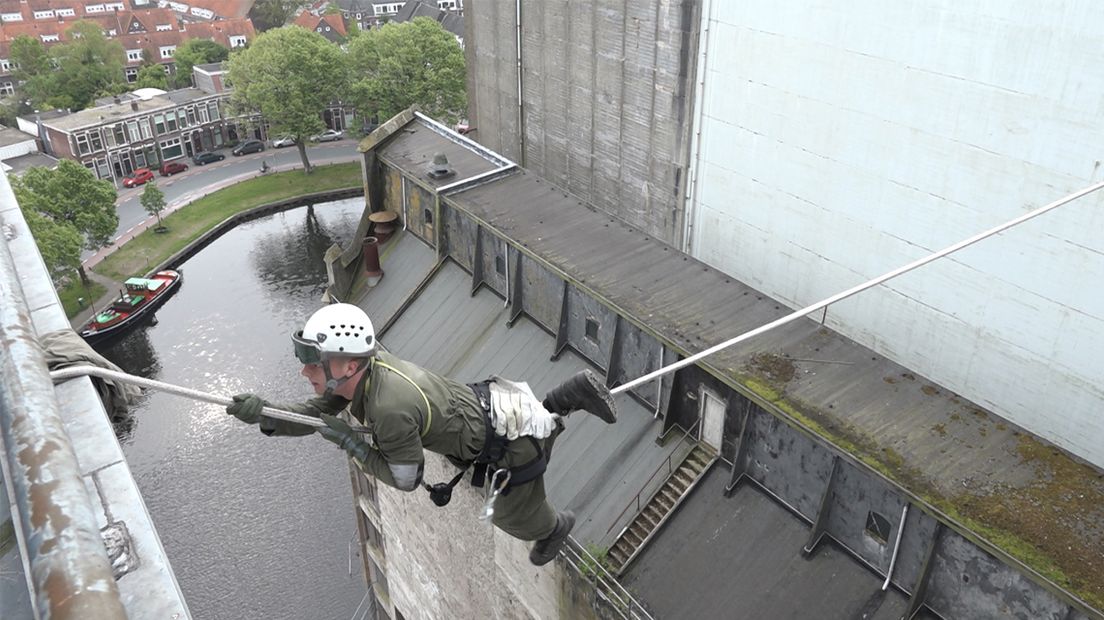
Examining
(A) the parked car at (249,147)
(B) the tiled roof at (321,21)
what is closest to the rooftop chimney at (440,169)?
(A) the parked car at (249,147)

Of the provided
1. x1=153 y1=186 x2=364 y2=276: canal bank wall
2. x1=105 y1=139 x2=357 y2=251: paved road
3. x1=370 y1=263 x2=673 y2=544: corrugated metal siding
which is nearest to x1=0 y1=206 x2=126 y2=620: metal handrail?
x1=370 y1=263 x2=673 y2=544: corrugated metal siding

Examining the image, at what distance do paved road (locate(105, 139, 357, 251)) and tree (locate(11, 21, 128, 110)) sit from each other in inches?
683

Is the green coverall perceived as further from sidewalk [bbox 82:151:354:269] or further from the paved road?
the paved road

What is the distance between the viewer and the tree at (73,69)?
83.7 meters

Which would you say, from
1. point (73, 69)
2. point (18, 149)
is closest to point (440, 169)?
point (18, 149)

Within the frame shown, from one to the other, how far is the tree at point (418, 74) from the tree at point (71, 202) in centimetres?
2110

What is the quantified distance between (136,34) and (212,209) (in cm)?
4299

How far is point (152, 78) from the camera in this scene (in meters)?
85.9

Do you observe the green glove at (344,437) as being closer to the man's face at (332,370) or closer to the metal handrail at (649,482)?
the man's face at (332,370)

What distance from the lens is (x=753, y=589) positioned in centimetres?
1519

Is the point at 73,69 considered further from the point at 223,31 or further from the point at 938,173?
the point at 938,173

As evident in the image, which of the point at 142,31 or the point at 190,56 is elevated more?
the point at 142,31

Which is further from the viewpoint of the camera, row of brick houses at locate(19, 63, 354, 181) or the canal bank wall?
row of brick houses at locate(19, 63, 354, 181)

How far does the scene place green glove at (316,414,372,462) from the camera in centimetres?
952
